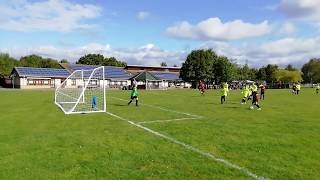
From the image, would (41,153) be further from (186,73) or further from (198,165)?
(186,73)

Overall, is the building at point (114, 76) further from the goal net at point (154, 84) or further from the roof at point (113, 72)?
the goal net at point (154, 84)

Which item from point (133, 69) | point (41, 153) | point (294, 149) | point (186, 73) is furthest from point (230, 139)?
point (133, 69)

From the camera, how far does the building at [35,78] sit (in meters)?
91.9

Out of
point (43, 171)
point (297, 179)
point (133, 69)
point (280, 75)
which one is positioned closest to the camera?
point (297, 179)

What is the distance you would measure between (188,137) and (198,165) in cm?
366

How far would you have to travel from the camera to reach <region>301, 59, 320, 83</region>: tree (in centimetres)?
14762

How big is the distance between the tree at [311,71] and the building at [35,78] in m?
103

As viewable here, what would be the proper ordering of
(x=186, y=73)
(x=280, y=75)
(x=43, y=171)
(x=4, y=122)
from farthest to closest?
(x=280, y=75)
(x=186, y=73)
(x=4, y=122)
(x=43, y=171)

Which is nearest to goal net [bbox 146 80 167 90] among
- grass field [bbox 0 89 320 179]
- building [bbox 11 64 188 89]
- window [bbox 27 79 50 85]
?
building [bbox 11 64 188 89]

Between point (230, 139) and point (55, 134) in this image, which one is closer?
point (230, 139)

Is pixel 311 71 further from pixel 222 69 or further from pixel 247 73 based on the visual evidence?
pixel 222 69

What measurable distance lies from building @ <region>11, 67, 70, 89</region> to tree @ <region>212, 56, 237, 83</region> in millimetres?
43499

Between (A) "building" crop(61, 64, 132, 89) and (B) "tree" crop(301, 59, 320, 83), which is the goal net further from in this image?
(B) "tree" crop(301, 59, 320, 83)

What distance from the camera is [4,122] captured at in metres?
16.9
